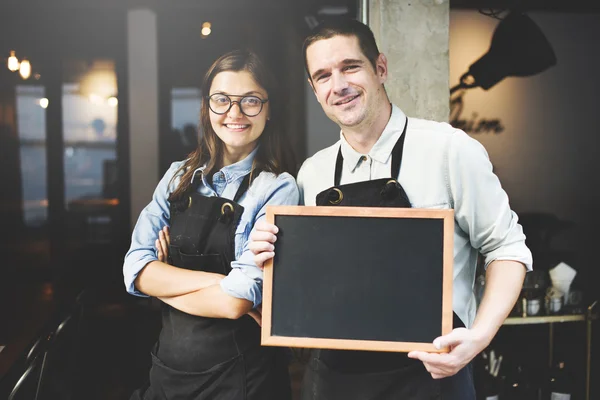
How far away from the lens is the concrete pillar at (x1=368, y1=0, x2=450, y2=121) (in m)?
2.27

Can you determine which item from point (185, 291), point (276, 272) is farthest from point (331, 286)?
point (185, 291)

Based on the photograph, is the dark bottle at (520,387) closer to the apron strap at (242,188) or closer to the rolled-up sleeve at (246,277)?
the rolled-up sleeve at (246,277)

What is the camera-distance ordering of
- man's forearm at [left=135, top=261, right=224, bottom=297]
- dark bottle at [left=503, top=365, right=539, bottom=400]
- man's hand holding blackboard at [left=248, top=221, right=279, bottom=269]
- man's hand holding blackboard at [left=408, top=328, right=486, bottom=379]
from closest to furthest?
1. man's hand holding blackboard at [left=408, top=328, right=486, bottom=379]
2. man's hand holding blackboard at [left=248, top=221, right=279, bottom=269]
3. man's forearm at [left=135, top=261, right=224, bottom=297]
4. dark bottle at [left=503, top=365, right=539, bottom=400]

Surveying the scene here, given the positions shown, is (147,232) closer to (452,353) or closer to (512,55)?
(452,353)

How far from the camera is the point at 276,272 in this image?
1.63m

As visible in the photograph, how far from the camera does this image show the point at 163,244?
6.83ft

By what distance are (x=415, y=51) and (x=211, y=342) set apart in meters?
1.46

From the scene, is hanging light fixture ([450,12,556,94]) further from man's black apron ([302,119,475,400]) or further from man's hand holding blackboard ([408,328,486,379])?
man's hand holding blackboard ([408,328,486,379])

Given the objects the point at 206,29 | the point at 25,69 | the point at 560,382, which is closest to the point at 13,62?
the point at 25,69

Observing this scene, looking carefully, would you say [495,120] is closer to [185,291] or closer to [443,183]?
[443,183]

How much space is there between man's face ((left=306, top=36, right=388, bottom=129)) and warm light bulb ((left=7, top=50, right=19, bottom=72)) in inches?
50.8

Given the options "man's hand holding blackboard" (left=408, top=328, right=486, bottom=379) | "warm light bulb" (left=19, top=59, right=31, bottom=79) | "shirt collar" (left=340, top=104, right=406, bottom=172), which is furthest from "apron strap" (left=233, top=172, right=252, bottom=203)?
"warm light bulb" (left=19, top=59, right=31, bottom=79)

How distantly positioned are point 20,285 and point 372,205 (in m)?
1.58

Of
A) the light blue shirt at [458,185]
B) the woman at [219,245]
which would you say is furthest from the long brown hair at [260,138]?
the light blue shirt at [458,185]
